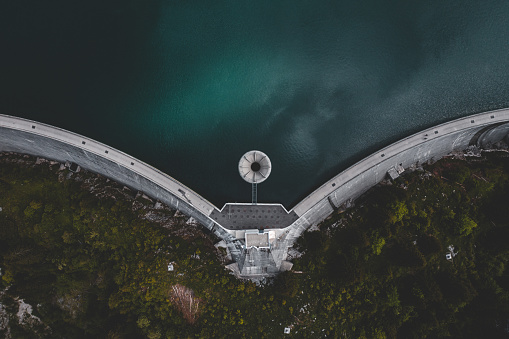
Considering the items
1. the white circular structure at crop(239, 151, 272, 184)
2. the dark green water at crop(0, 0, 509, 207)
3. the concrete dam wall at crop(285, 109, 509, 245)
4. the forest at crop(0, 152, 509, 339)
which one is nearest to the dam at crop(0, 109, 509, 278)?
the concrete dam wall at crop(285, 109, 509, 245)

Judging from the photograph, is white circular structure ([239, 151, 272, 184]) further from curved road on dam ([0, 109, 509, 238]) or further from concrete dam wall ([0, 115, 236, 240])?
concrete dam wall ([0, 115, 236, 240])

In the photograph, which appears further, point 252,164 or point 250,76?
point 250,76

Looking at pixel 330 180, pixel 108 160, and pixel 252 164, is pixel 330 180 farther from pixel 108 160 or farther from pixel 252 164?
pixel 108 160

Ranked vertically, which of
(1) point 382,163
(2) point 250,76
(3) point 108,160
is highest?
(2) point 250,76

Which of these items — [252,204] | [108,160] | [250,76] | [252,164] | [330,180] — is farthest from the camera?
[250,76]

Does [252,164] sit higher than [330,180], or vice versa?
[252,164]

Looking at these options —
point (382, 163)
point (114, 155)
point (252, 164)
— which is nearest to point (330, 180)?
point (382, 163)

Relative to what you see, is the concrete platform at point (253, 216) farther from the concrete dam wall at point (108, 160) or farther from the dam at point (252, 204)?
the concrete dam wall at point (108, 160)

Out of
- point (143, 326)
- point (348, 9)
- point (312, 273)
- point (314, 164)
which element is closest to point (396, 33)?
point (348, 9)

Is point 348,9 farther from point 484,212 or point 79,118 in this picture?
point 79,118
